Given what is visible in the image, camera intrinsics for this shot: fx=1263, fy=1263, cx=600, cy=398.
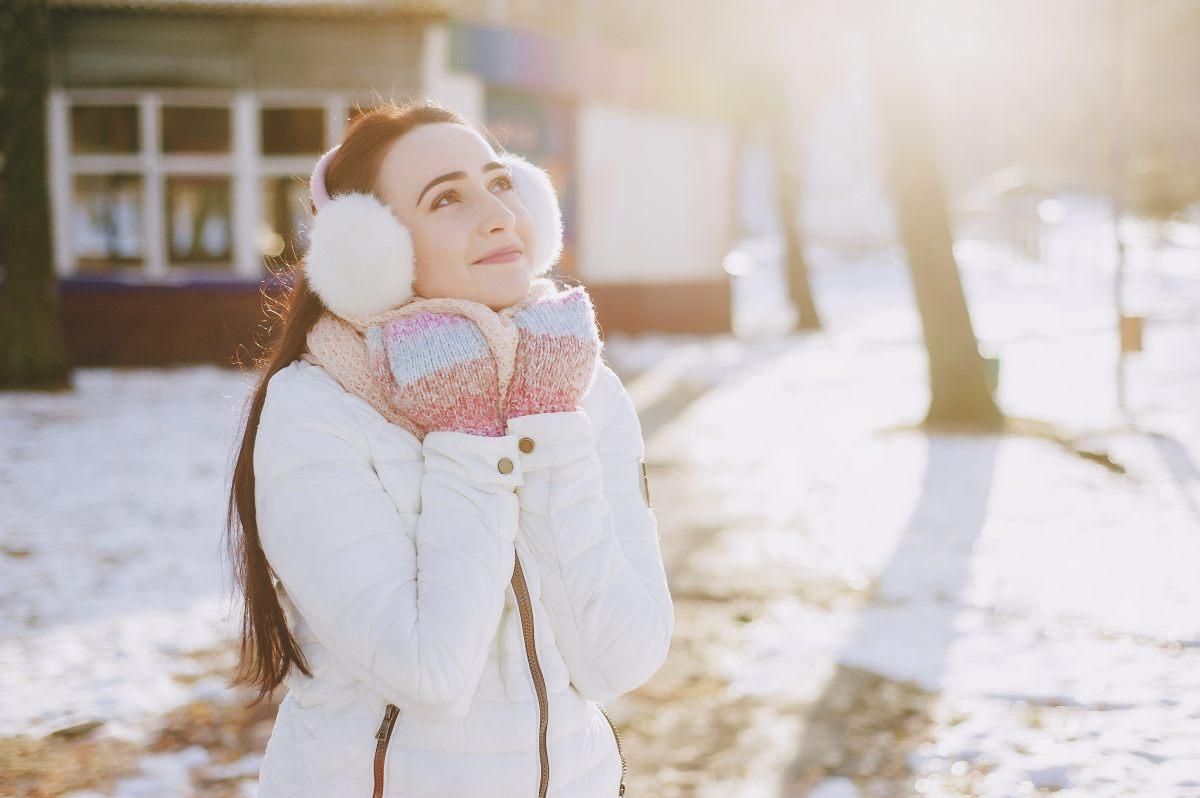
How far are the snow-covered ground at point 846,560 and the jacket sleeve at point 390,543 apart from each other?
2.73ft

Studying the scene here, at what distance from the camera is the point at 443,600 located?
179cm

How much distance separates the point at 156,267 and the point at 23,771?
12441mm

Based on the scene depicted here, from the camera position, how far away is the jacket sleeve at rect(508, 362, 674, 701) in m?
1.90

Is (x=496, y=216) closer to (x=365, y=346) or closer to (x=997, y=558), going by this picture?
(x=365, y=346)

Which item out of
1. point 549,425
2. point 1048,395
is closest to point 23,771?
point 549,425

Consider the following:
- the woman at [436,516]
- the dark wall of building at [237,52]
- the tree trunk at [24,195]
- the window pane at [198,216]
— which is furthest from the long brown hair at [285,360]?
the window pane at [198,216]

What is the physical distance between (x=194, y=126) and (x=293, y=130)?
4.05 feet

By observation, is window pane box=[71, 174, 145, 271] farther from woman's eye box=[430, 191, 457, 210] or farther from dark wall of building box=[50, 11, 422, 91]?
woman's eye box=[430, 191, 457, 210]

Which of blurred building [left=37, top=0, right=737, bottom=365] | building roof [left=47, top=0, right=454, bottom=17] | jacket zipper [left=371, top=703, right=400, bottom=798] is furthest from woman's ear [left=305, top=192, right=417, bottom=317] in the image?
building roof [left=47, top=0, right=454, bottom=17]

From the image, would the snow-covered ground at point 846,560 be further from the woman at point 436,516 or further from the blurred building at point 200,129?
the blurred building at point 200,129

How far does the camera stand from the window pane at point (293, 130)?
15641 millimetres

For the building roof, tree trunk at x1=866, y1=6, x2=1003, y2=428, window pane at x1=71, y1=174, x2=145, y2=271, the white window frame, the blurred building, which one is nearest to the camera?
tree trunk at x1=866, y1=6, x2=1003, y2=428

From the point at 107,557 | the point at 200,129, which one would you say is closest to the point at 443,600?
the point at 107,557

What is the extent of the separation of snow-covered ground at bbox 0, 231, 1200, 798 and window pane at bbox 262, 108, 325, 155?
3.16m
